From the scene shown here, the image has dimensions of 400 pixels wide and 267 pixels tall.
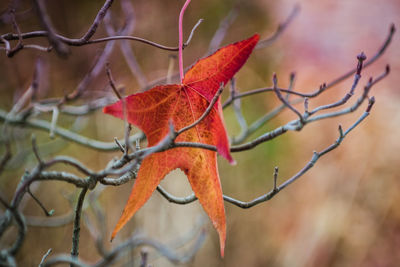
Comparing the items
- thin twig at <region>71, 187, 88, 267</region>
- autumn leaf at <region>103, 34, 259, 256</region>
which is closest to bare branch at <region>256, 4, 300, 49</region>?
autumn leaf at <region>103, 34, 259, 256</region>

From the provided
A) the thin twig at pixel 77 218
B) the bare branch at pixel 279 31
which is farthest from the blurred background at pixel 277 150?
the thin twig at pixel 77 218

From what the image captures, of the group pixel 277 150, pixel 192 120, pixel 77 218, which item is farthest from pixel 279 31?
pixel 277 150

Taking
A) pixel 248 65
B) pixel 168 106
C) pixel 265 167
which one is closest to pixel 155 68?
pixel 248 65

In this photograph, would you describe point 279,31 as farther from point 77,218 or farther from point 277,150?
point 277,150

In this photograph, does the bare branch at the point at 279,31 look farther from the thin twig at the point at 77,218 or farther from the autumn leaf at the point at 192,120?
the thin twig at the point at 77,218

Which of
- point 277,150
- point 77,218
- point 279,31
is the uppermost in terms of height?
point 279,31

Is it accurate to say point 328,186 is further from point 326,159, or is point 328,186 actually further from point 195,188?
point 195,188
